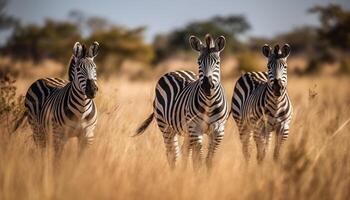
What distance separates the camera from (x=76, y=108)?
8172mm

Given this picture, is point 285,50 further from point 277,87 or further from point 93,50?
point 93,50

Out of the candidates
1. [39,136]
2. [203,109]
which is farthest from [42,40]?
[203,109]

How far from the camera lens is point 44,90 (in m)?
9.46

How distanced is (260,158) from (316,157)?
2.02m

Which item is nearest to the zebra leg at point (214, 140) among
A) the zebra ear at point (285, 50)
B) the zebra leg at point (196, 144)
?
the zebra leg at point (196, 144)

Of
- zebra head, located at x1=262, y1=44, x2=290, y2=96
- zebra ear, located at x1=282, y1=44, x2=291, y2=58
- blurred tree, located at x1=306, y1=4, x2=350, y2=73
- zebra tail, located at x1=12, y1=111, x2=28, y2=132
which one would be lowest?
zebra tail, located at x1=12, y1=111, x2=28, y2=132

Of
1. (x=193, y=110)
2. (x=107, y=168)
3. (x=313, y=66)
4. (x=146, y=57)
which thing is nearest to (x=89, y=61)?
(x=193, y=110)

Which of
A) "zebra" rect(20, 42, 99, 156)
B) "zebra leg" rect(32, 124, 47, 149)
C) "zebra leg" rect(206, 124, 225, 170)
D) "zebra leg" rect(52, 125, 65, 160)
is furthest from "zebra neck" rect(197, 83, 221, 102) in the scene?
"zebra leg" rect(32, 124, 47, 149)

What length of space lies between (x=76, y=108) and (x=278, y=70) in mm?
2864

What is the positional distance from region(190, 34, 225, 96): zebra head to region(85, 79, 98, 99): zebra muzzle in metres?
1.42

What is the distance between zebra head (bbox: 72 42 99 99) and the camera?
7.91 meters

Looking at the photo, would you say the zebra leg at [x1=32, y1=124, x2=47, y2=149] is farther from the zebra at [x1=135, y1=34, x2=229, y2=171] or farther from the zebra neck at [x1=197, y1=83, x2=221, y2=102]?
the zebra neck at [x1=197, y1=83, x2=221, y2=102]

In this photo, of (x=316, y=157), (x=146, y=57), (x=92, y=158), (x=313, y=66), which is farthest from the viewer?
(x=146, y=57)

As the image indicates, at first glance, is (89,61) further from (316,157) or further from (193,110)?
(316,157)
